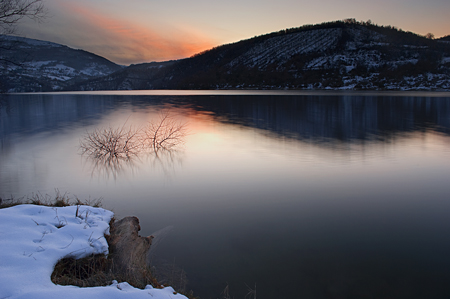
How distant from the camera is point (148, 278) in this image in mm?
3824

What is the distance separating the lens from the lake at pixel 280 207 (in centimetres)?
432

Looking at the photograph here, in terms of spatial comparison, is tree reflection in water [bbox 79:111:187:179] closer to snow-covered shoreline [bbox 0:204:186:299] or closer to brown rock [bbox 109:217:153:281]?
brown rock [bbox 109:217:153:281]

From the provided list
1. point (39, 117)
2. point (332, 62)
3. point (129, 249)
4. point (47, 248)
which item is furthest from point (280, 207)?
point (332, 62)

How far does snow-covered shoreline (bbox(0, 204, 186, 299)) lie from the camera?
297 centimetres

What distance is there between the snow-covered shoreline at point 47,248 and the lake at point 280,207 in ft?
3.36

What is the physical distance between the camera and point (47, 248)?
386cm

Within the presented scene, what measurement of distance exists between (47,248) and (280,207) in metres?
4.70

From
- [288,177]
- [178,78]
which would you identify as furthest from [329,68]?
[288,177]

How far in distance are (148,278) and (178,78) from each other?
182 meters

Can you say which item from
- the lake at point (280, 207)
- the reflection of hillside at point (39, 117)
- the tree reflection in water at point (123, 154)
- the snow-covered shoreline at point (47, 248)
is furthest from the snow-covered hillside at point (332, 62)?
the snow-covered shoreline at point (47, 248)

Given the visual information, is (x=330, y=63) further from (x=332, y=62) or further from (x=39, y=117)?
(x=39, y=117)

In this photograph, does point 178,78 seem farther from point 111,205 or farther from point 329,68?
point 111,205

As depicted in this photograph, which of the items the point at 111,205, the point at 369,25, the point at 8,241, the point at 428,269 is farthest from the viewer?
the point at 369,25

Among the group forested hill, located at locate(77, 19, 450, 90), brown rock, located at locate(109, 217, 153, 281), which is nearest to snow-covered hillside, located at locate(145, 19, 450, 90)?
forested hill, located at locate(77, 19, 450, 90)
